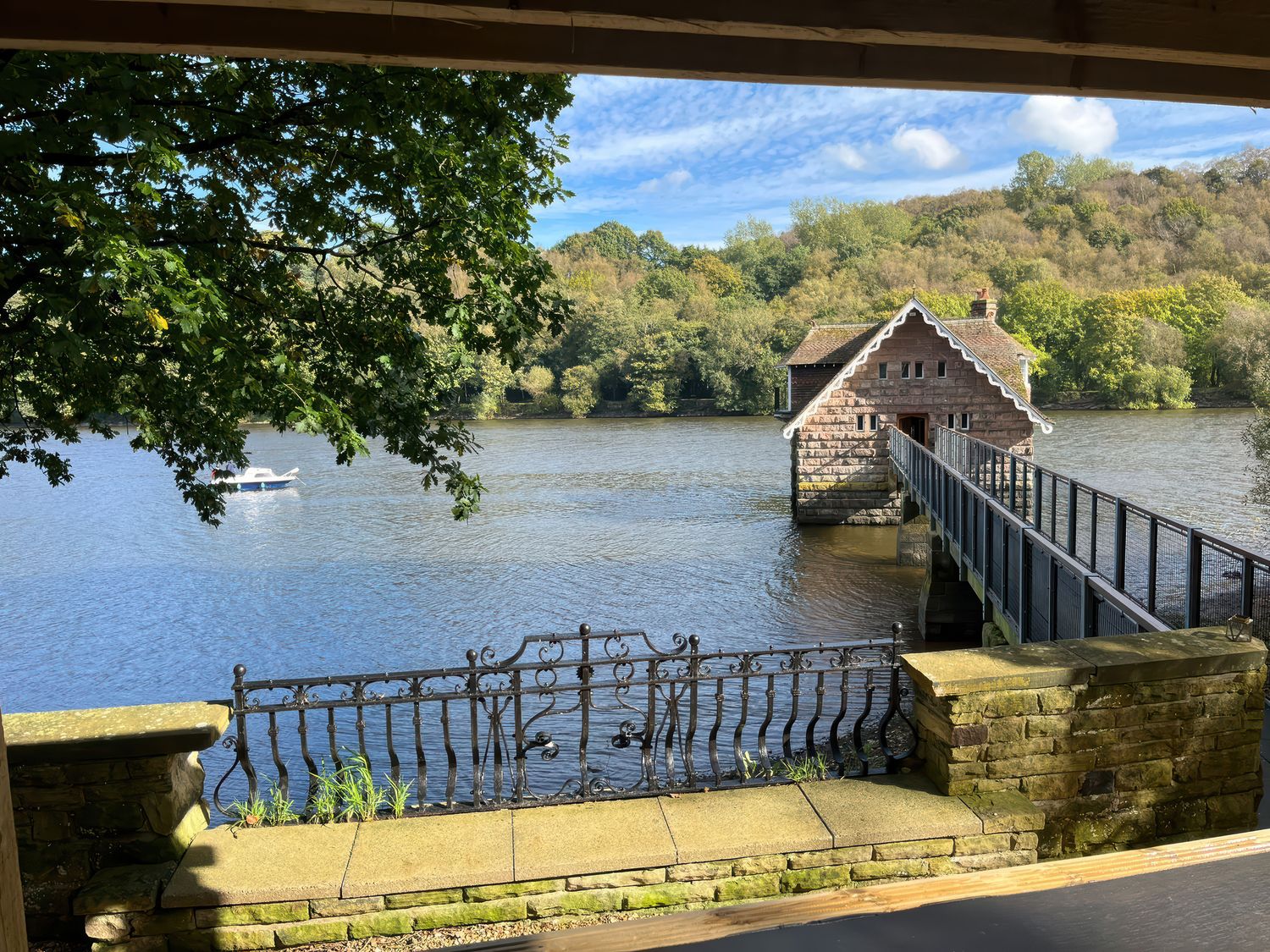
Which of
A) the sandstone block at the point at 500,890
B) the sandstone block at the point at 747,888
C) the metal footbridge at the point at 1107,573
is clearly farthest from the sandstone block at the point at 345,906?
the metal footbridge at the point at 1107,573

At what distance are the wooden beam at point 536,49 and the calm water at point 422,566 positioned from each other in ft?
61.8

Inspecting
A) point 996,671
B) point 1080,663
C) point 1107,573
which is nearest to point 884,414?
point 1107,573

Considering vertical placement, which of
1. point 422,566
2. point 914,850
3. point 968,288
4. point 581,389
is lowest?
point 422,566

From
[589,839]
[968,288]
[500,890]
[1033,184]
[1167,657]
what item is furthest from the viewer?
[1033,184]

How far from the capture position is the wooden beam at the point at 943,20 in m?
2.18

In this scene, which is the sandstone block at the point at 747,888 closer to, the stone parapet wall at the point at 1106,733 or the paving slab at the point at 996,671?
the stone parapet wall at the point at 1106,733

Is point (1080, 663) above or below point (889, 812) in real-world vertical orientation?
above

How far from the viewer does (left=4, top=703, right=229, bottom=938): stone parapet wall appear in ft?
15.8

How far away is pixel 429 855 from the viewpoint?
5035 millimetres

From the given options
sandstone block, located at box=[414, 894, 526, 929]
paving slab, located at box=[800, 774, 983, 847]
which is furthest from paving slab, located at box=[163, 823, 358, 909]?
paving slab, located at box=[800, 774, 983, 847]

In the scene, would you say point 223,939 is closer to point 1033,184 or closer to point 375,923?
point 375,923

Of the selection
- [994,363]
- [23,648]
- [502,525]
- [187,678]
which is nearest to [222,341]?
[187,678]

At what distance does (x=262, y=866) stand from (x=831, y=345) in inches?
1559

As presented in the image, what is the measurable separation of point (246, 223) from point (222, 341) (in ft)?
7.18
